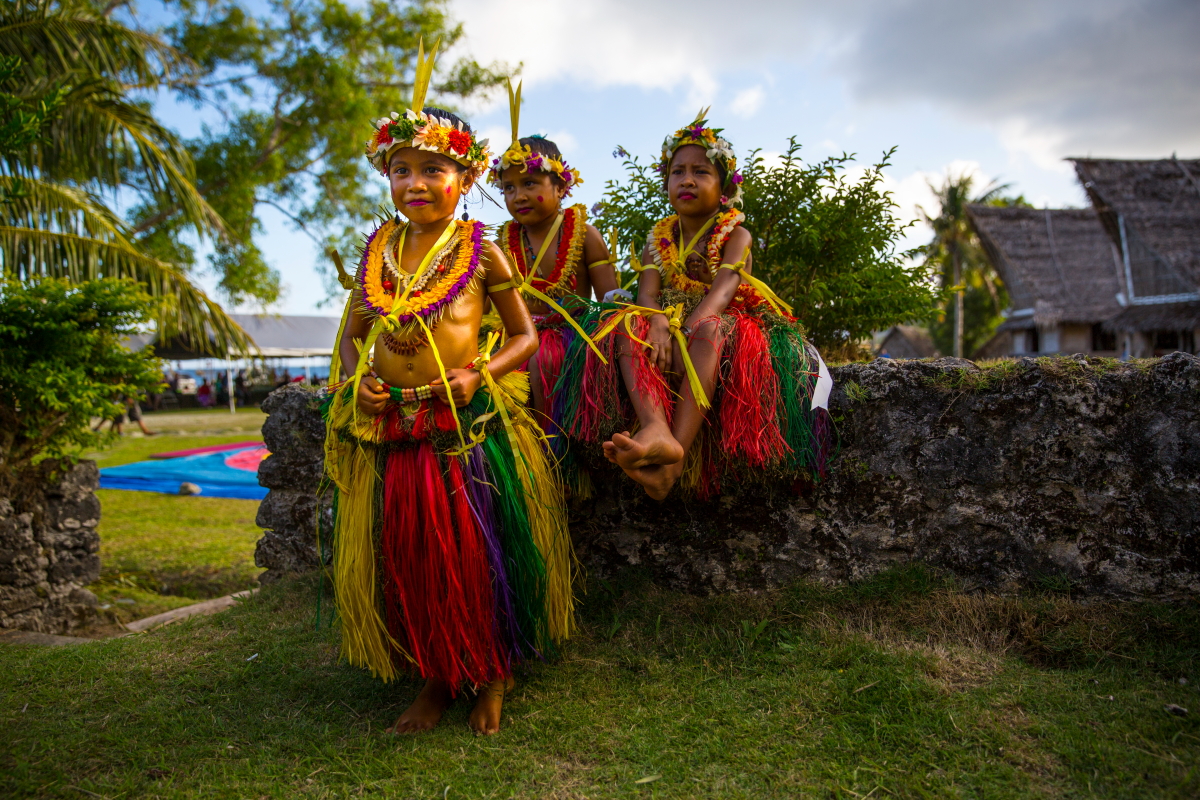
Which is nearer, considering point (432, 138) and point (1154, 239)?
point (432, 138)

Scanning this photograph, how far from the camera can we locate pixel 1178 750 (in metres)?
1.74

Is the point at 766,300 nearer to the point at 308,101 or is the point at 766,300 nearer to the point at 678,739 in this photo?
the point at 678,739

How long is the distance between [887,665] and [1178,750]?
0.69 m

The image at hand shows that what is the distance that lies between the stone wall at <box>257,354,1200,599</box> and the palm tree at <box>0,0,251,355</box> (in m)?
5.49

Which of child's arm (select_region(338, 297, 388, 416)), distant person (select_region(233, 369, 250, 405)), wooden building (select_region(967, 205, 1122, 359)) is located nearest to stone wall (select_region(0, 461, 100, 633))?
child's arm (select_region(338, 297, 388, 416))

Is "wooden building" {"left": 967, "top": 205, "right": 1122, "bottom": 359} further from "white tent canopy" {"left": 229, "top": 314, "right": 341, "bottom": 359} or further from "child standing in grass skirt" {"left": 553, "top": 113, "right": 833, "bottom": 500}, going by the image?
"white tent canopy" {"left": 229, "top": 314, "right": 341, "bottom": 359}

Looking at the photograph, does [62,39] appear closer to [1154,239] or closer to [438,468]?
[438,468]

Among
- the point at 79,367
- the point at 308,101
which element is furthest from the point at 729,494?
the point at 308,101

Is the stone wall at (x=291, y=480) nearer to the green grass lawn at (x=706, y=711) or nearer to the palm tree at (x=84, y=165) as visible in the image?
the green grass lawn at (x=706, y=711)

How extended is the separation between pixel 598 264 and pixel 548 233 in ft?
Result: 0.80

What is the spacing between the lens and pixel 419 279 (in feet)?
7.30

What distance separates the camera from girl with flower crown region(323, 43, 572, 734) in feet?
6.89

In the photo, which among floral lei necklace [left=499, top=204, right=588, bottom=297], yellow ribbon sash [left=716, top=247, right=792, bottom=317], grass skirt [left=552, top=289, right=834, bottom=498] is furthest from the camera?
floral lei necklace [left=499, top=204, right=588, bottom=297]

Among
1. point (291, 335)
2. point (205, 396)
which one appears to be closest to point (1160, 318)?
point (291, 335)
